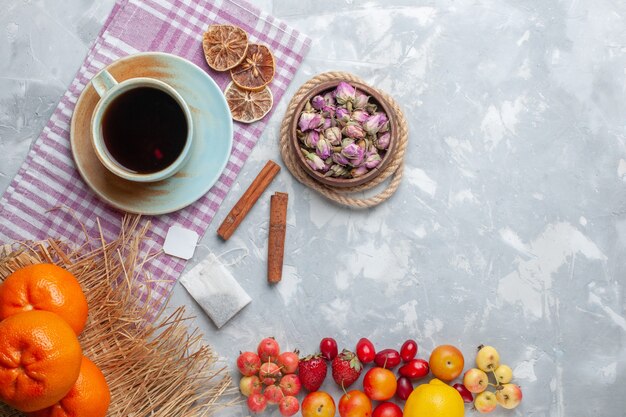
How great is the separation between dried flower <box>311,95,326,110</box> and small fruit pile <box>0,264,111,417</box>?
1.77ft

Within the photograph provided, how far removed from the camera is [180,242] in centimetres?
129

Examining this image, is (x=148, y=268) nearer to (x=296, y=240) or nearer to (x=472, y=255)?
(x=296, y=240)

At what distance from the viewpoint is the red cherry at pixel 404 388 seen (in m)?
1.31

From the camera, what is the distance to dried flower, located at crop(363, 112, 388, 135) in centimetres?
123

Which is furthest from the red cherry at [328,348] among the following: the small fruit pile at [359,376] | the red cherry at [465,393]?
the red cherry at [465,393]

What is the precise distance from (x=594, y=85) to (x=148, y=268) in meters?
0.99

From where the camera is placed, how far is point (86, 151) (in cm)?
119

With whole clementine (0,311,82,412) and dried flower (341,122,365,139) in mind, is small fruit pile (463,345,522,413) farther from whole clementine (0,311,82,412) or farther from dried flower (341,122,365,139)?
whole clementine (0,311,82,412)

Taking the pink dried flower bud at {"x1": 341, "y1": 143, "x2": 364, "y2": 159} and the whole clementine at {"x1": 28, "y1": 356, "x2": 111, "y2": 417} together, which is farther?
the pink dried flower bud at {"x1": 341, "y1": 143, "x2": 364, "y2": 159}

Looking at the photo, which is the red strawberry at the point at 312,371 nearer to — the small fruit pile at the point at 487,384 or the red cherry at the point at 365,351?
the red cherry at the point at 365,351

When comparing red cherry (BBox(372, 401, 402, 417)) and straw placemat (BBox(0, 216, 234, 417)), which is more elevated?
red cherry (BBox(372, 401, 402, 417))

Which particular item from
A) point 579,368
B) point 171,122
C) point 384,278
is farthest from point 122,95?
point 579,368

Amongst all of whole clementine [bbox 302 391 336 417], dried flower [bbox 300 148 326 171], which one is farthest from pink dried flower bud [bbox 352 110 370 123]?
whole clementine [bbox 302 391 336 417]

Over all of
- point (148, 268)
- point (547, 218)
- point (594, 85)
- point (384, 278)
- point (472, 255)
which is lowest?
point (148, 268)
